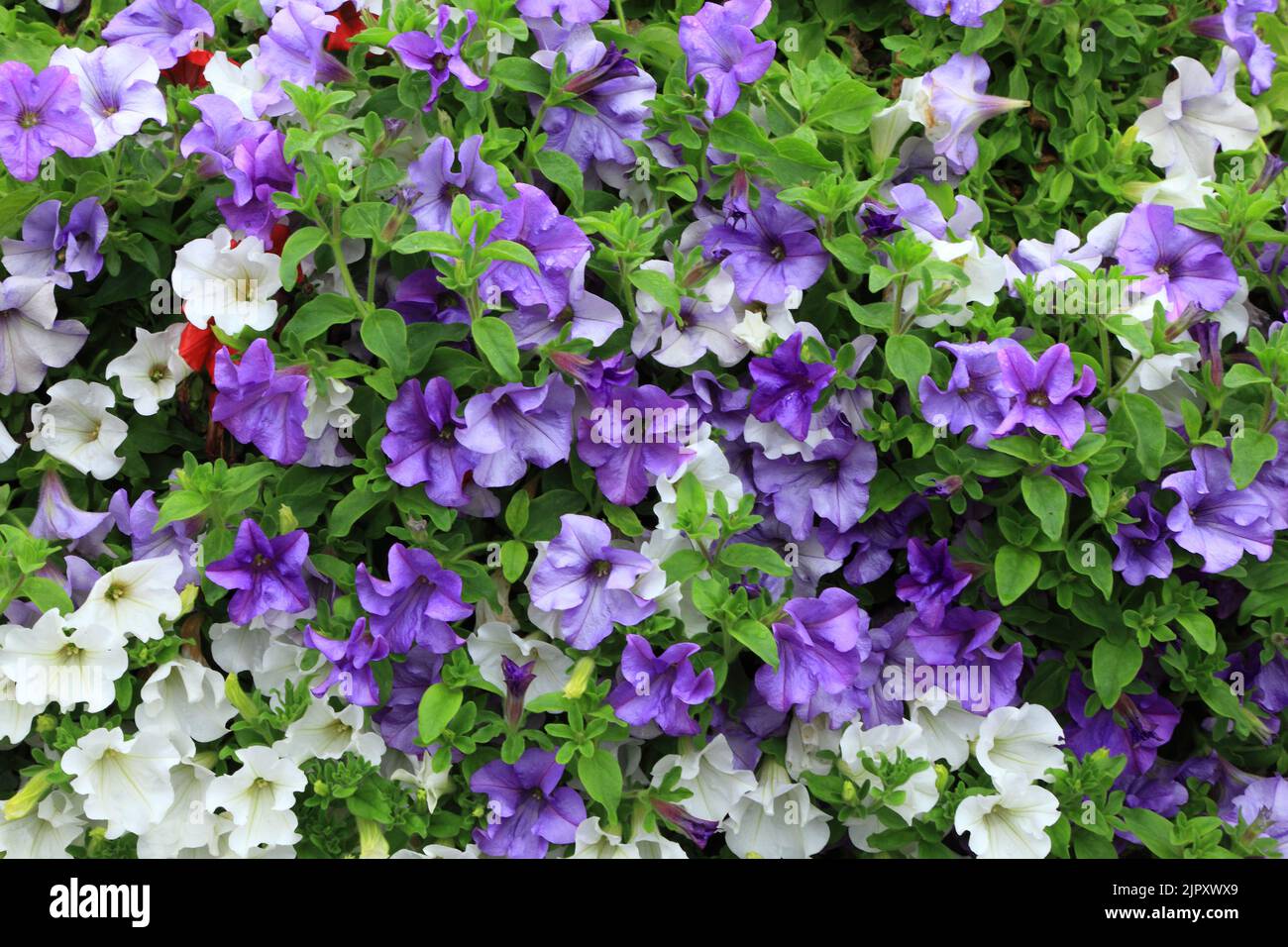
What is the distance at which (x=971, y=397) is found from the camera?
6.67ft

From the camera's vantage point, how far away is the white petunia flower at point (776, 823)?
2086 mm

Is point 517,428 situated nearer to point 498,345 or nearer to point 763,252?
point 498,345

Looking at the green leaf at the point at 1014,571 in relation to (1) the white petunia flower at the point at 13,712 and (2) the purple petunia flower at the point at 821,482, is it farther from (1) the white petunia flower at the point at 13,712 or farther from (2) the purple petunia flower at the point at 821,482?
(1) the white petunia flower at the point at 13,712

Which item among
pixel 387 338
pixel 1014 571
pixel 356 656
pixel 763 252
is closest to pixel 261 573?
pixel 356 656

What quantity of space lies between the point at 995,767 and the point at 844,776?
24 centimetres

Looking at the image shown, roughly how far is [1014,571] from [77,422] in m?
1.58

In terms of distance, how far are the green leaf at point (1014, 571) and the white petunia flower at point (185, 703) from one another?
1.26 metres

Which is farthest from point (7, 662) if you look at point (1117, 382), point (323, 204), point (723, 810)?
point (1117, 382)

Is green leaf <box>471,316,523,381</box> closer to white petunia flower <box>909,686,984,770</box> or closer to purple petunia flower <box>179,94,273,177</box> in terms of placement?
purple petunia flower <box>179,94,273,177</box>

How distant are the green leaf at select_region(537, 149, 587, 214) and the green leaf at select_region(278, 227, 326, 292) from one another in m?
0.38

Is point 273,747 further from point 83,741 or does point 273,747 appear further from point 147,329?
point 147,329

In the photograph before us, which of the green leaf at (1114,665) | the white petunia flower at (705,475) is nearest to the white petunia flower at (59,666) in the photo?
the white petunia flower at (705,475)

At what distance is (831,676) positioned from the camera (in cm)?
197

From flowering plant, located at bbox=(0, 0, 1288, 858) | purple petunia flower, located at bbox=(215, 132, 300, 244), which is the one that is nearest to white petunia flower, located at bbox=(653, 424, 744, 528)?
flowering plant, located at bbox=(0, 0, 1288, 858)
